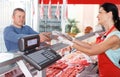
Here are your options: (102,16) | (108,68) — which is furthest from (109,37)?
(108,68)

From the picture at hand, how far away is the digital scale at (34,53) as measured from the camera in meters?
1.54

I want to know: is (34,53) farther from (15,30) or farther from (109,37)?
(15,30)

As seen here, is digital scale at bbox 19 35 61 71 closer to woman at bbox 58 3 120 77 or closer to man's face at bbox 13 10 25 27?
woman at bbox 58 3 120 77

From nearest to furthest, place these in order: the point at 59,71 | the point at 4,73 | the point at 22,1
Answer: the point at 4,73 → the point at 59,71 → the point at 22,1

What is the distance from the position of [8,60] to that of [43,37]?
30.5 inches

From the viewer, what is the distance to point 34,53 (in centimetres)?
163

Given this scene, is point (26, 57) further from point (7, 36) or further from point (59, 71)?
point (7, 36)

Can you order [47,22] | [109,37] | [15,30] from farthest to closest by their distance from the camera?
1. [47,22]
2. [15,30]
3. [109,37]

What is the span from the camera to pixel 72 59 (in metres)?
3.49

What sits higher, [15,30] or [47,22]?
[15,30]

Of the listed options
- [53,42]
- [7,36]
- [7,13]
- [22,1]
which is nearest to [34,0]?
[22,1]

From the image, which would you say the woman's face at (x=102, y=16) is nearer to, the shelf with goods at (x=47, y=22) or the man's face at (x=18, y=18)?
the man's face at (x=18, y=18)

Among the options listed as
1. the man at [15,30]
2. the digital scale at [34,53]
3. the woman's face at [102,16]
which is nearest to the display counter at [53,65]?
the digital scale at [34,53]

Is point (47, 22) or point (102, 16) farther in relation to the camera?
point (47, 22)
